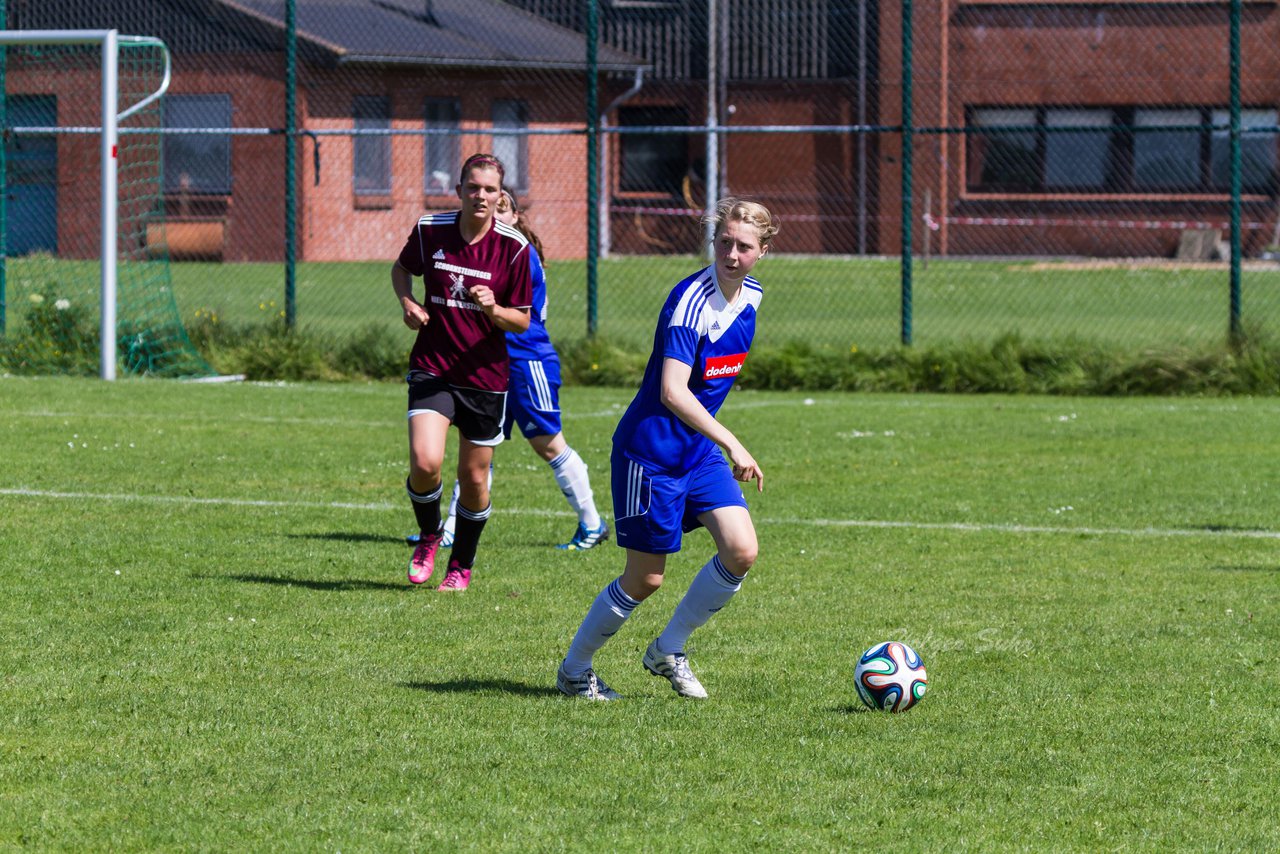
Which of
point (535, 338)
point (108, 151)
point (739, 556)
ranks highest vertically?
Result: point (108, 151)

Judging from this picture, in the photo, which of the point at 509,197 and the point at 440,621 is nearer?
the point at 440,621

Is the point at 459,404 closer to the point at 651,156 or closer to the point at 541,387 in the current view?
the point at 541,387

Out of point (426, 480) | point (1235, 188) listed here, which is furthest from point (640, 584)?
point (1235, 188)

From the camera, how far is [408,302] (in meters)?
7.79

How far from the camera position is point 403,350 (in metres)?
18.0

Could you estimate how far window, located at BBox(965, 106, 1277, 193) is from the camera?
1121 inches

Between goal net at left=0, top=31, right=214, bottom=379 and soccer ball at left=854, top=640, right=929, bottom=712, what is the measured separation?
1203 centimetres

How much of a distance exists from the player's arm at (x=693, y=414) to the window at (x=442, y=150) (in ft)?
72.6

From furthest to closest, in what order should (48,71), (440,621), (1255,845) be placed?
(48,71) < (440,621) < (1255,845)

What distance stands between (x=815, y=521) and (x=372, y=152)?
19016 mm

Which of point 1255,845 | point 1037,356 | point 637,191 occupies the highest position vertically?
point 637,191

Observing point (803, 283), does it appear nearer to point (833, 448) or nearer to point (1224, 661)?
point (833, 448)

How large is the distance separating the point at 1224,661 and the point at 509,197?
3971mm

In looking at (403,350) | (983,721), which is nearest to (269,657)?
(983,721)
